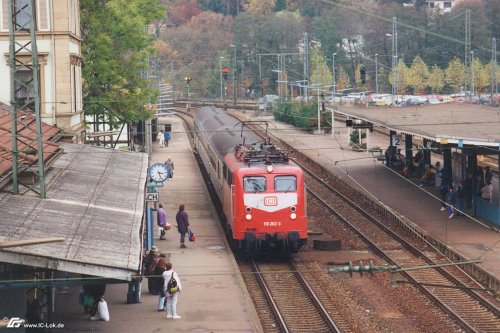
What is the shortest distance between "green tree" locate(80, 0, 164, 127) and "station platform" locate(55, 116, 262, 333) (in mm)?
9536

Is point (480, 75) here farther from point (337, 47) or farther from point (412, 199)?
point (412, 199)

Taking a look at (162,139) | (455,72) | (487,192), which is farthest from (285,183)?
(455,72)

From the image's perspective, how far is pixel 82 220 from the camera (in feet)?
59.6

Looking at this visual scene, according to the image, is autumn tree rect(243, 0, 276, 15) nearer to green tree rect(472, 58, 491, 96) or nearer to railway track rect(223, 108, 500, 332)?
green tree rect(472, 58, 491, 96)

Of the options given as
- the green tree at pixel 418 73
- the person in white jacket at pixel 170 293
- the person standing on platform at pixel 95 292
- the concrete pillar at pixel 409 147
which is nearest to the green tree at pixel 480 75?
the green tree at pixel 418 73

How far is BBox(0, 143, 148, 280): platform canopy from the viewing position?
14.7 m

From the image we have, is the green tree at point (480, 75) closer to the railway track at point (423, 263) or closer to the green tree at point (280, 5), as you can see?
the railway track at point (423, 263)

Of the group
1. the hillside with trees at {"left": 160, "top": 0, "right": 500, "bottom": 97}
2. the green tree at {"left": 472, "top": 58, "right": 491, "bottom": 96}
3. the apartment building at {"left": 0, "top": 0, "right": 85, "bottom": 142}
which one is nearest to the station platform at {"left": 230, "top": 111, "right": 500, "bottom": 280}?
the apartment building at {"left": 0, "top": 0, "right": 85, "bottom": 142}

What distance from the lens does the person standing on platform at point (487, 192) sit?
32.3 metres

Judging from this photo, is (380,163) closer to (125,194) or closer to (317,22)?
(125,194)

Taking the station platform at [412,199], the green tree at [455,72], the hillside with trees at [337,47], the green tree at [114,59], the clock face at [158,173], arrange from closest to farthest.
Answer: the station platform at [412,199] → the clock face at [158,173] → the green tree at [114,59] → the green tree at [455,72] → the hillside with trees at [337,47]

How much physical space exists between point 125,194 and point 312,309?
465 cm

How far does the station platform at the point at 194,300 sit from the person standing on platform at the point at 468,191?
26.9ft

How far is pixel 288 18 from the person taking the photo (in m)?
131
